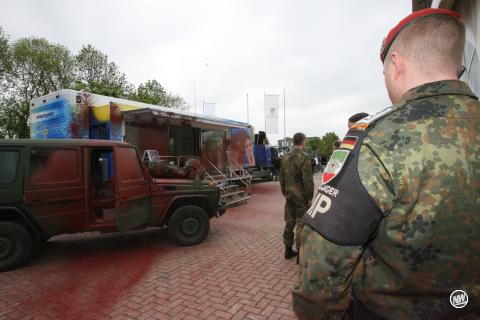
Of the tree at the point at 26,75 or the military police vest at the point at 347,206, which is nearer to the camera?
the military police vest at the point at 347,206

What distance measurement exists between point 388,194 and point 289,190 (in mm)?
3633

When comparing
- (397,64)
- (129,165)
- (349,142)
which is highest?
(397,64)

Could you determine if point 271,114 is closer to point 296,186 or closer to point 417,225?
point 296,186

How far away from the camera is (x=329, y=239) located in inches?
38.4

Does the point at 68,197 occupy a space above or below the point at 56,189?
below

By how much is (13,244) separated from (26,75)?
1008 inches

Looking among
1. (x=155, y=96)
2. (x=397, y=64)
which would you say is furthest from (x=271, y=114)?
(x=397, y=64)

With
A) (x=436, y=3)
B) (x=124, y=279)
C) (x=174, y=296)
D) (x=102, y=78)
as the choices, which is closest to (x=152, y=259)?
(x=124, y=279)

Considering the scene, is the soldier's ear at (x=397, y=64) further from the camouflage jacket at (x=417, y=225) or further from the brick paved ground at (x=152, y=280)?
the brick paved ground at (x=152, y=280)

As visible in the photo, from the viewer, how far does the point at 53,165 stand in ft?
15.0

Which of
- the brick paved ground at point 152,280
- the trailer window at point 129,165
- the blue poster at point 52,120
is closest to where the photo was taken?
the brick paved ground at point 152,280

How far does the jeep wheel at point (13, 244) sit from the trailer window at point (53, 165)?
77 cm

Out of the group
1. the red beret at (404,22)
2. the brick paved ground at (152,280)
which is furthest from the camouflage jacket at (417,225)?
the brick paved ground at (152,280)

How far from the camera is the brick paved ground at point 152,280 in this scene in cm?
314
